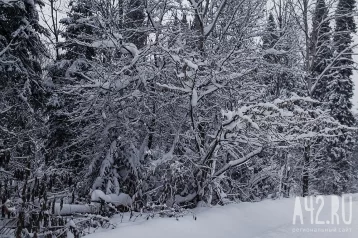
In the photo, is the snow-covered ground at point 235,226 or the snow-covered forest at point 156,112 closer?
the snow-covered ground at point 235,226

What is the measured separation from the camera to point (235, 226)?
6.07m

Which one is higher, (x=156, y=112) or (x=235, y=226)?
(x=156, y=112)

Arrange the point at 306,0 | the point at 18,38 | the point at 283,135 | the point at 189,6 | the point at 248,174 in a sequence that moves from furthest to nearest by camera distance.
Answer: the point at 306,0 → the point at 248,174 → the point at 18,38 → the point at 189,6 → the point at 283,135

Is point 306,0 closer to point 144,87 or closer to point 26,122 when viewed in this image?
point 144,87

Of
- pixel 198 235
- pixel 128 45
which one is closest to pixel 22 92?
pixel 128 45

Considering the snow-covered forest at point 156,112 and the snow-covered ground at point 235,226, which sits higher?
the snow-covered forest at point 156,112

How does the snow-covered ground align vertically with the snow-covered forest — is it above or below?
below

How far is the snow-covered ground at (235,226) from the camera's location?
16.5 feet

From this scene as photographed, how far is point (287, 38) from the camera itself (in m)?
11.0

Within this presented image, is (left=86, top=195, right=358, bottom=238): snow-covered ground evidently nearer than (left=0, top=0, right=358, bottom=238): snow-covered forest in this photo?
Yes

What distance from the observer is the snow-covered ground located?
5035mm

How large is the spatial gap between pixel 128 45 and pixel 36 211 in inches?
181

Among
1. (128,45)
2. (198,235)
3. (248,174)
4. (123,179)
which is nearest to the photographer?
(198,235)

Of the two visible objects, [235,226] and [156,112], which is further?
[156,112]
